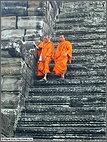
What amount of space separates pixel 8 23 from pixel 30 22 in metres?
1.03

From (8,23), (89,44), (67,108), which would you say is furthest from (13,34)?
(67,108)

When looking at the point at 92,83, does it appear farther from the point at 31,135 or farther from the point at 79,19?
the point at 79,19

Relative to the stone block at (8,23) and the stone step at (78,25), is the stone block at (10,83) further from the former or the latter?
the stone block at (8,23)


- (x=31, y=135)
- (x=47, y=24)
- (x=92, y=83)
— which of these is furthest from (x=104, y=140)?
(x=47, y=24)

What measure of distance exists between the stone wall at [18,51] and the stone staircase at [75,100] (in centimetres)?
34

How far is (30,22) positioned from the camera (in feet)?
35.5

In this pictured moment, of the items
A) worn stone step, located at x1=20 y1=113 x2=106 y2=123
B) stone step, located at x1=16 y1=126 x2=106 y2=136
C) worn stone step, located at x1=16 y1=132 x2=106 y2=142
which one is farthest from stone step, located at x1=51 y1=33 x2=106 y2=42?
worn stone step, located at x1=16 y1=132 x2=106 y2=142

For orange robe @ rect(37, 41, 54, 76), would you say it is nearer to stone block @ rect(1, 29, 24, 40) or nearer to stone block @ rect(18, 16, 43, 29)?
stone block @ rect(18, 16, 43, 29)

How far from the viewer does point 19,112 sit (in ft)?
20.2

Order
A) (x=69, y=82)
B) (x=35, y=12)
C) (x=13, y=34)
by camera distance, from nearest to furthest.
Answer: (x=69, y=82) → (x=13, y=34) → (x=35, y=12)

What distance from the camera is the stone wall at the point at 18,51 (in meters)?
6.03

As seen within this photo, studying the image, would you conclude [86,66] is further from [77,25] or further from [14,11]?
[14,11]

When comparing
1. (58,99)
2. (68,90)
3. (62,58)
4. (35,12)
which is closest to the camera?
(58,99)

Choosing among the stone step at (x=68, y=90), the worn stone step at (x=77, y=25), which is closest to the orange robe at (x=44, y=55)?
the stone step at (x=68, y=90)
